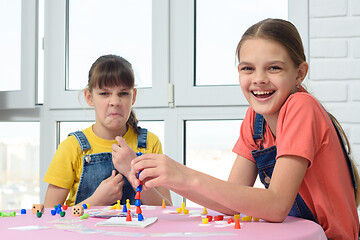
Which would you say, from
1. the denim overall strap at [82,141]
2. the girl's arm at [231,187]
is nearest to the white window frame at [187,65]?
the denim overall strap at [82,141]

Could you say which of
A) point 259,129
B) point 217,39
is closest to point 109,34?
point 217,39

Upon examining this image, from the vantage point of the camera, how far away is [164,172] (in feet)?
3.03

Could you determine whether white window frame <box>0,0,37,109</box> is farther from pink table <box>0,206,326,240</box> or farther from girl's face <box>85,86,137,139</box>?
pink table <box>0,206,326,240</box>

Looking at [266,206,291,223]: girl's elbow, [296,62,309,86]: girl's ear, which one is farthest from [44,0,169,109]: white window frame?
[266,206,291,223]: girl's elbow

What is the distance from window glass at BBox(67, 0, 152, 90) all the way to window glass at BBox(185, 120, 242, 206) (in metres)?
0.32

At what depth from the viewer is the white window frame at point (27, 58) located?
225 centimetres

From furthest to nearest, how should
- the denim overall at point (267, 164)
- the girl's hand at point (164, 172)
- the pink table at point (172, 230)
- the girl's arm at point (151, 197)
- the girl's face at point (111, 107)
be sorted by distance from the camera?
the girl's face at point (111, 107) < the girl's arm at point (151, 197) < the denim overall at point (267, 164) < the girl's hand at point (164, 172) < the pink table at point (172, 230)

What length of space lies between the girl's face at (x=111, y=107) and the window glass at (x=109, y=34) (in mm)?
433

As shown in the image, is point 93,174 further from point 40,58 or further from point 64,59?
point 40,58

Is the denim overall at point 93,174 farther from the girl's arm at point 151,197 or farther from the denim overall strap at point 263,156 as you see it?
the denim overall strap at point 263,156

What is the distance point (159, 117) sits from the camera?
2100 mm

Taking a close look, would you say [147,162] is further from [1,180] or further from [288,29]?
[1,180]

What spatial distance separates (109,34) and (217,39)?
54 centimetres

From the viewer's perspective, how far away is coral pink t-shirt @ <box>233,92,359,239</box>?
1.01 meters
